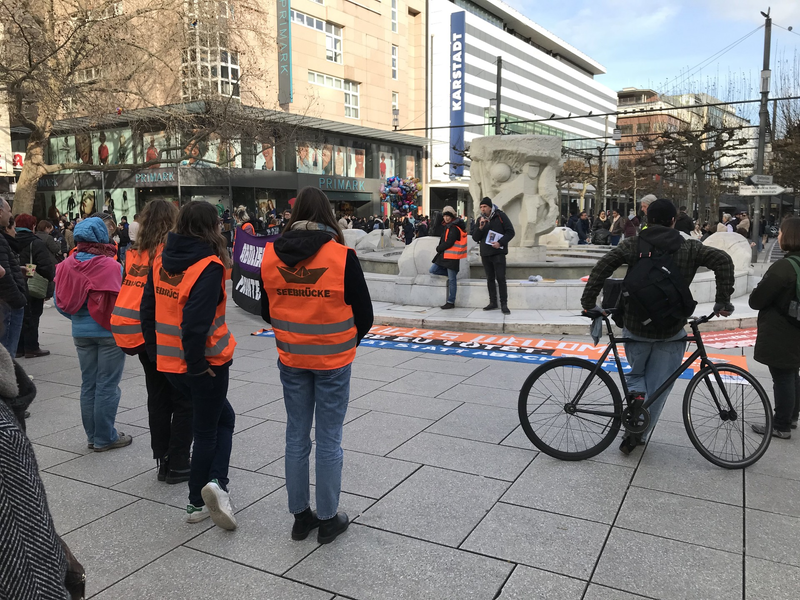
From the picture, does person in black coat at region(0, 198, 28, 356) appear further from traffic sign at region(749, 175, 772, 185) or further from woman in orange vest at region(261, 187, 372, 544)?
traffic sign at region(749, 175, 772, 185)

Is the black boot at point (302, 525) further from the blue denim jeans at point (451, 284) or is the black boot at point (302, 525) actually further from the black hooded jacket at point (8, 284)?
the blue denim jeans at point (451, 284)

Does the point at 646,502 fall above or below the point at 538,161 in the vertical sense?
below

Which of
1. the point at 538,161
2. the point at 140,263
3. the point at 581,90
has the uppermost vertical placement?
the point at 581,90

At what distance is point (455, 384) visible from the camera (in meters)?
6.64

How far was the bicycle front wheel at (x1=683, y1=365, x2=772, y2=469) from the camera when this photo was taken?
4.32 m

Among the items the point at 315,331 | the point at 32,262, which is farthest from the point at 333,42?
the point at 315,331

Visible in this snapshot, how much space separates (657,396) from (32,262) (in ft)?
23.7

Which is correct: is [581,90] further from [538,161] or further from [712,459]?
[712,459]

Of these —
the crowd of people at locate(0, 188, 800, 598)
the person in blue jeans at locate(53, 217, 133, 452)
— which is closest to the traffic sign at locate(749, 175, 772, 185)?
the crowd of people at locate(0, 188, 800, 598)

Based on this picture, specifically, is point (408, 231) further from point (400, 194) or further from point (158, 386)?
point (158, 386)

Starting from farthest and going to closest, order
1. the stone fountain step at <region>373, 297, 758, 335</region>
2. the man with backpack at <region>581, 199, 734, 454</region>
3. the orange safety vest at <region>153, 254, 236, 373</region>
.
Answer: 1. the stone fountain step at <region>373, 297, 758, 335</region>
2. the man with backpack at <region>581, 199, 734, 454</region>
3. the orange safety vest at <region>153, 254, 236, 373</region>

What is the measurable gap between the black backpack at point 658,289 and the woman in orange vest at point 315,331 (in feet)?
6.68

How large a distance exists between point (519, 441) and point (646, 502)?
122cm

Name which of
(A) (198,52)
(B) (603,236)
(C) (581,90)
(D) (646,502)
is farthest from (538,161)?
(C) (581,90)
